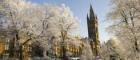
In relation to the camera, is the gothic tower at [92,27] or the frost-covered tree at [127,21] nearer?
the frost-covered tree at [127,21]

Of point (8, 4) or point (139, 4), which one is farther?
point (8, 4)

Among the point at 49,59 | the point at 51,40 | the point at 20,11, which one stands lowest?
the point at 49,59

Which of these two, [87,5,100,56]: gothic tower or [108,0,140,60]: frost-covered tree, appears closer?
[108,0,140,60]: frost-covered tree

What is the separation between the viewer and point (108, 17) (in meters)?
31.2

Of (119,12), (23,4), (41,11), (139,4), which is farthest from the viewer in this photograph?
(41,11)

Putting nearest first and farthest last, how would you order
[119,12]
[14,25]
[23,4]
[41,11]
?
[119,12] < [14,25] < [23,4] < [41,11]

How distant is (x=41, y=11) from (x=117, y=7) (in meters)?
26.1

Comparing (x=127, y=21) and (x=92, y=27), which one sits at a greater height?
(x=92, y=27)

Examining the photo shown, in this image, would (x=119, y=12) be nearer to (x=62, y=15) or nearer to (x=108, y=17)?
(x=108, y=17)

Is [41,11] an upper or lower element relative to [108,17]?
upper

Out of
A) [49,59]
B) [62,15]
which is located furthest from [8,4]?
[49,59]

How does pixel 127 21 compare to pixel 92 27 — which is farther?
pixel 92 27

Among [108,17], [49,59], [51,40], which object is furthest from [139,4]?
[49,59]

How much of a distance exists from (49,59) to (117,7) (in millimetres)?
36966
